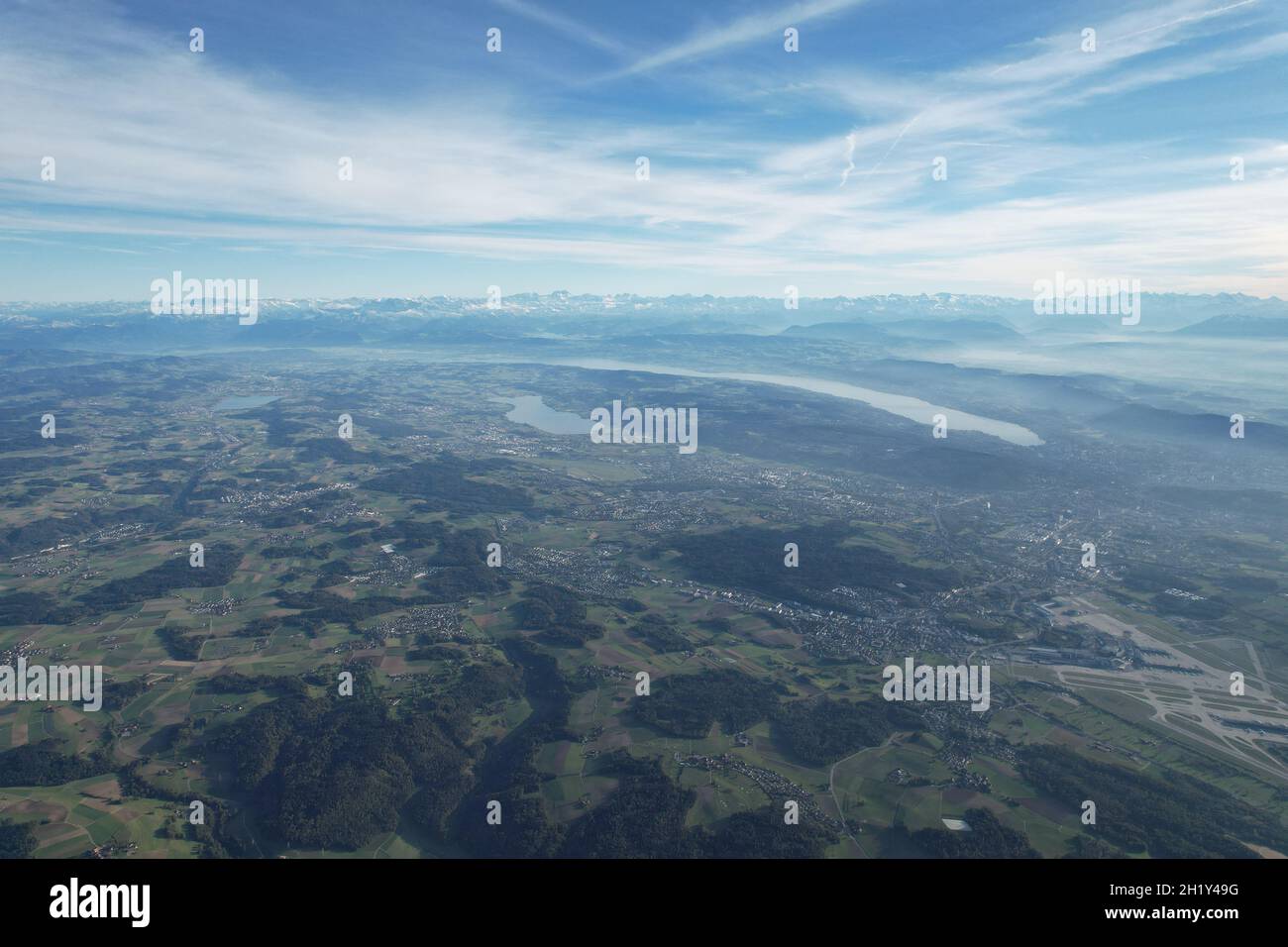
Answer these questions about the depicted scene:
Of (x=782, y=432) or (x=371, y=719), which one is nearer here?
(x=371, y=719)

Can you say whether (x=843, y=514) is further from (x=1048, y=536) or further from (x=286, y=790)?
(x=286, y=790)
